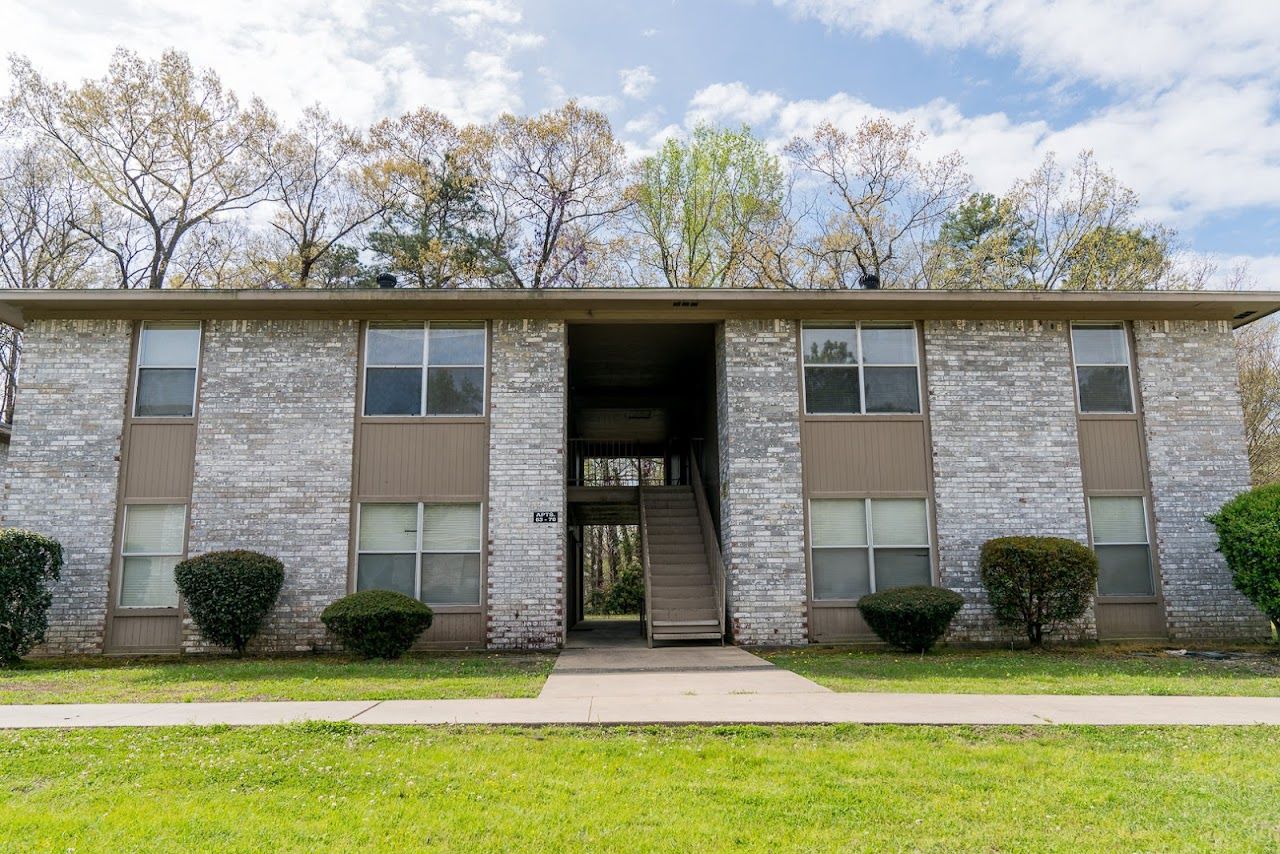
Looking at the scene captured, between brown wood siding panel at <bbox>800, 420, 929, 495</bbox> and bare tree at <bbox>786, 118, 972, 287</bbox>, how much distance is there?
12.8 metres

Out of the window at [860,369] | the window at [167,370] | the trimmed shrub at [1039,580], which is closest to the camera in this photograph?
the trimmed shrub at [1039,580]

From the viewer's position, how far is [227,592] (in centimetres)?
1114

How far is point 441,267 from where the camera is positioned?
76.7ft

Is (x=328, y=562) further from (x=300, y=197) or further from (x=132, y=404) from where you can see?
(x=300, y=197)

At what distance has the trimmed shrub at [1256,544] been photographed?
36.2ft

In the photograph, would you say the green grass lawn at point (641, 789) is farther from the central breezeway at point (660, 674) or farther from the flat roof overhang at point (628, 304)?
the flat roof overhang at point (628, 304)

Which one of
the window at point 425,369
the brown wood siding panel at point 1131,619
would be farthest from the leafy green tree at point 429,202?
the brown wood siding panel at point 1131,619

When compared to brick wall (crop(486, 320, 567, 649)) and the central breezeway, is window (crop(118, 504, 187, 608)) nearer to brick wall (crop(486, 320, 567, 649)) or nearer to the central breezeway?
brick wall (crop(486, 320, 567, 649))

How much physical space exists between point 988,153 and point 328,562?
69.0ft

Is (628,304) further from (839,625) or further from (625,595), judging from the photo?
(625,595)

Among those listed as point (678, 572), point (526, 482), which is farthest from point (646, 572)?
point (526, 482)

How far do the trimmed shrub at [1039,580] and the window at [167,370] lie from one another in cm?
1180

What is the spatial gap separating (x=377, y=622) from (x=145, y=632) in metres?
3.72

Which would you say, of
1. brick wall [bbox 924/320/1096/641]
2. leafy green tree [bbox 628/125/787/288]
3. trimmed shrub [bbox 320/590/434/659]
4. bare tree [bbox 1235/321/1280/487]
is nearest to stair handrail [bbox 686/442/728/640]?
brick wall [bbox 924/320/1096/641]
